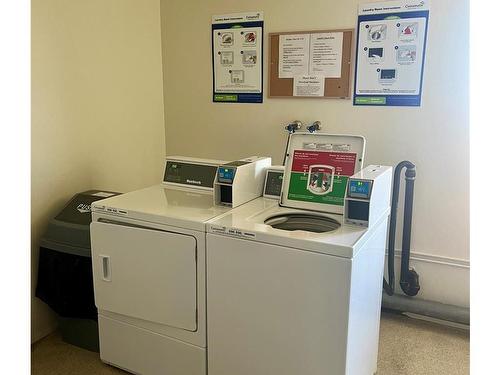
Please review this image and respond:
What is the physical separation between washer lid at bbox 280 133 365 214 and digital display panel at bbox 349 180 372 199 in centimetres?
24

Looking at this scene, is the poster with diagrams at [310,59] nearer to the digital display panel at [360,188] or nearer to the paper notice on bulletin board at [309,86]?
the paper notice on bulletin board at [309,86]

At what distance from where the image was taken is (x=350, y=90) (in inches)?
115

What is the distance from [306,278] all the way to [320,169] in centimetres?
69

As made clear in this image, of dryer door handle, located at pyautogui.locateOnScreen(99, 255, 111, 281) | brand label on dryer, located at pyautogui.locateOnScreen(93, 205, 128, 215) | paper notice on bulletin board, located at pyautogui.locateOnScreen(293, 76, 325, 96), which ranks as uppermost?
paper notice on bulletin board, located at pyautogui.locateOnScreen(293, 76, 325, 96)

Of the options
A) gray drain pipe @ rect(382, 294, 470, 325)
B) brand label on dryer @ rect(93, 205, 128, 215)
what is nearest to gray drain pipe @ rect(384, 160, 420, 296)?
gray drain pipe @ rect(382, 294, 470, 325)

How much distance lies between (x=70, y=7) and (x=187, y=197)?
1415 mm

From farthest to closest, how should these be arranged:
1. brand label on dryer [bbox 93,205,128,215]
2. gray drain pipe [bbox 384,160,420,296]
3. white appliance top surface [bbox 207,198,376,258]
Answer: gray drain pipe [bbox 384,160,420,296] → brand label on dryer [bbox 93,205,128,215] → white appliance top surface [bbox 207,198,376,258]

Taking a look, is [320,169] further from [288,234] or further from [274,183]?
[288,234]

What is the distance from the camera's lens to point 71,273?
2410 mm

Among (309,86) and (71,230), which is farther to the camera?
(309,86)

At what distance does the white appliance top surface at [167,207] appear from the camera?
6.40 ft

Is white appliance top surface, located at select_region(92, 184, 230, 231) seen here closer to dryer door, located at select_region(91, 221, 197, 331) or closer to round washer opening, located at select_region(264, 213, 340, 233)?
dryer door, located at select_region(91, 221, 197, 331)

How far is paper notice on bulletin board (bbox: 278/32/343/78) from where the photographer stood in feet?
9.53

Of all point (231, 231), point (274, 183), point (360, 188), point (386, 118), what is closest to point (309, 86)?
point (386, 118)
